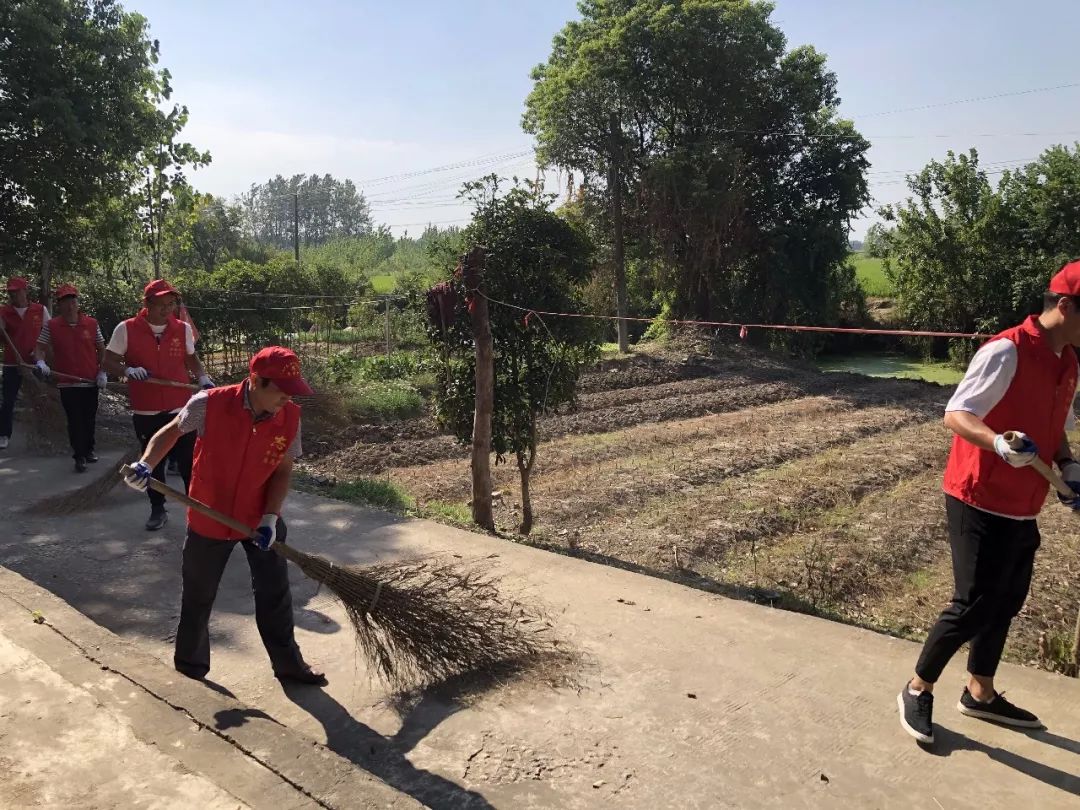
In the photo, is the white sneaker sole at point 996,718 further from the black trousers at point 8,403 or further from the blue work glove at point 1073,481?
the black trousers at point 8,403

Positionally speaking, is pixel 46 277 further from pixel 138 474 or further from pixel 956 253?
pixel 956 253

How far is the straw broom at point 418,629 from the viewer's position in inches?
134

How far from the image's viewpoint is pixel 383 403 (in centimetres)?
1289

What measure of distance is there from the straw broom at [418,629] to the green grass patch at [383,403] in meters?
8.73

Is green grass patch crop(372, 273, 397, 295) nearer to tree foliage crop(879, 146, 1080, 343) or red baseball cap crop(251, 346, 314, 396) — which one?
tree foliage crop(879, 146, 1080, 343)

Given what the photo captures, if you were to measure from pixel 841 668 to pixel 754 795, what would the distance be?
107 cm

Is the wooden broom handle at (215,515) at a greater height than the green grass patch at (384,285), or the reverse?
the green grass patch at (384,285)

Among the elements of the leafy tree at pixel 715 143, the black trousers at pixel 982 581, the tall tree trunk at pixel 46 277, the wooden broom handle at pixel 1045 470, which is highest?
the leafy tree at pixel 715 143

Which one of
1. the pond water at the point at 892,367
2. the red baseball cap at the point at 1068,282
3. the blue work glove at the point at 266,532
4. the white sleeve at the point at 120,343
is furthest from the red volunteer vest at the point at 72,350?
the pond water at the point at 892,367

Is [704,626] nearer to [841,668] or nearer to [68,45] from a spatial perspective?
[841,668]

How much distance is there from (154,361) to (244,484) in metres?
2.51

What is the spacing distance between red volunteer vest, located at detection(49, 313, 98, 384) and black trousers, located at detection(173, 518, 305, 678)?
4296 millimetres

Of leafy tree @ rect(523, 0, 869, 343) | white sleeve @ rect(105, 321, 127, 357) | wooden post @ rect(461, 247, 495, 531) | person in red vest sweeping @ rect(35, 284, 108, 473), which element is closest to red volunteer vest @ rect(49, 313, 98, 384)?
person in red vest sweeping @ rect(35, 284, 108, 473)

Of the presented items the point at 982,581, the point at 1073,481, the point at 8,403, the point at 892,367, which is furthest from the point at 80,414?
the point at 892,367
